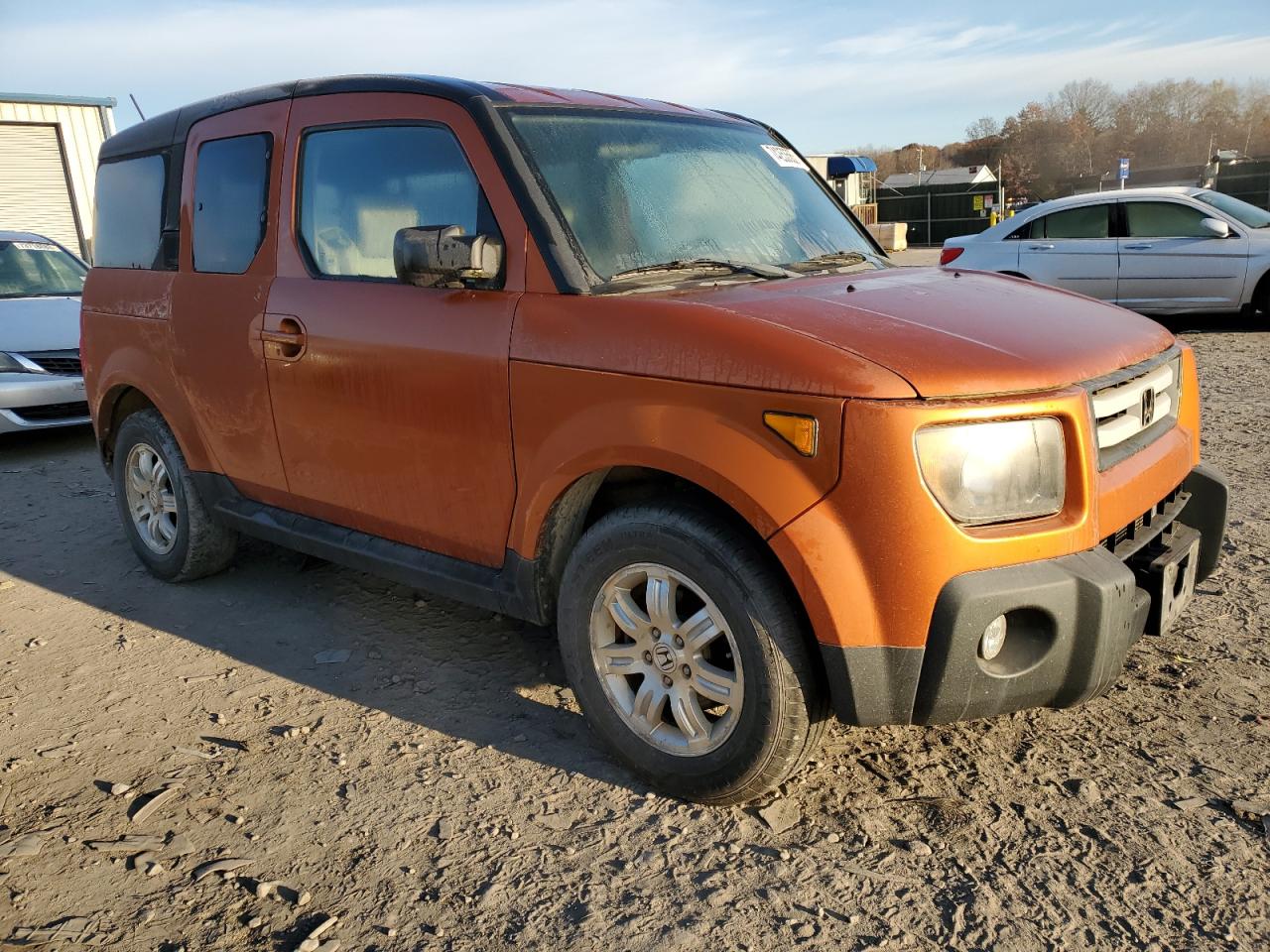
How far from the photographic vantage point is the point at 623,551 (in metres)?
2.76

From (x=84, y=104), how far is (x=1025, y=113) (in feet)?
262

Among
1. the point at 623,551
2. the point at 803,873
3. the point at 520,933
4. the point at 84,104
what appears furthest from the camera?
the point at 84,104

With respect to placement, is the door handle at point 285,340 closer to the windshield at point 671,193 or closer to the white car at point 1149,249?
the windshield at point 671,193

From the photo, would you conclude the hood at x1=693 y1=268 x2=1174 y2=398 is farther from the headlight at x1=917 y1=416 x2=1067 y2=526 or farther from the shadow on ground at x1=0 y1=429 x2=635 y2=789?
the shadow on ground at x1=0 y1=429 x2=635 y2=789

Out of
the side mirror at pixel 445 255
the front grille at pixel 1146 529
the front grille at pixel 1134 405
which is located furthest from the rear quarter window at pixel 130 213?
the front grille at pixel 1146 529

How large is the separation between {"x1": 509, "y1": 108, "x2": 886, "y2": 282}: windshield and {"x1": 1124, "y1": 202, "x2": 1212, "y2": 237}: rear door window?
8790mm

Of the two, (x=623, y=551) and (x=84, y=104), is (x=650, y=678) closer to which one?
(x=623, y=551)

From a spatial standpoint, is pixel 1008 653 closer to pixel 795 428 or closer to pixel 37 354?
pixel 795 428

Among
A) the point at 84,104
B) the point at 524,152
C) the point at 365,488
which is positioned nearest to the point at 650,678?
the point at 365,488

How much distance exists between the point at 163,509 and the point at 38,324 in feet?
14.9

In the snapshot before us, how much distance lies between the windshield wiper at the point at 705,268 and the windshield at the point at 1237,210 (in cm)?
995

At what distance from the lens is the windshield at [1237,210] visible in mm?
11039

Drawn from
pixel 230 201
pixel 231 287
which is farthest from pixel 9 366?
pixel 231 287

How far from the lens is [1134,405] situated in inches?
112
